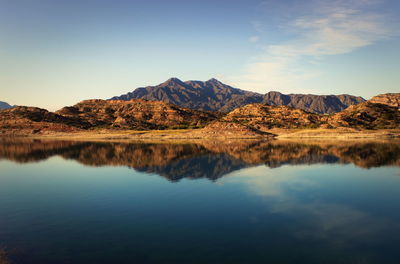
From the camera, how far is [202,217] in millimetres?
24375

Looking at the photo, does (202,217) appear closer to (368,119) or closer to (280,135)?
(280,135)

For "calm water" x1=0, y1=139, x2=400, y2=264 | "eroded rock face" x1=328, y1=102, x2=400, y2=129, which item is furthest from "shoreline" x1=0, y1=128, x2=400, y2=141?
"calm water" x1=0, y1=139, x2=400, y2=264

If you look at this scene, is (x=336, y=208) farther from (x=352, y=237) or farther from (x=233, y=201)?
(x=233, y=201)

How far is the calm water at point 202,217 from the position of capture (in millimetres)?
17047

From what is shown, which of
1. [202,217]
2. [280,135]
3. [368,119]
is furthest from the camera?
[368,119]

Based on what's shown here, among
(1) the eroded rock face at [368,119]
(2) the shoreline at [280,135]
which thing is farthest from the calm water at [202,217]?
(1) the eroded rock face at [368,119]

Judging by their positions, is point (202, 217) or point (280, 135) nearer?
point (202, 217)

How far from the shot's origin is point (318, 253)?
1697 cm

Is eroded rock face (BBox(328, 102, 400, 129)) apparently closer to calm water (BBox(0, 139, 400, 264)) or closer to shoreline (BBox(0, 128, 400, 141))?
shoreline (BBox(0, 128, 400, 141))

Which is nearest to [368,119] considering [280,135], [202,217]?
[280,135]

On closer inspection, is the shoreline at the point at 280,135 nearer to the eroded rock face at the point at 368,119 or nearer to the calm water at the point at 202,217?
the eroded rock face at the point at 368,119

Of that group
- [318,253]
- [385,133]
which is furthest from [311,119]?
[318,253]

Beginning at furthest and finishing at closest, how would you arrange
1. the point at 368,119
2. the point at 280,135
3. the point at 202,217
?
the point at 368,119 → the point at 280,135 → the point at 202,217

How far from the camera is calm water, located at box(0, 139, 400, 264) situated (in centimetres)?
1705
